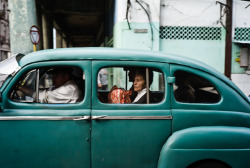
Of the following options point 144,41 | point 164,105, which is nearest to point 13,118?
point 164,105

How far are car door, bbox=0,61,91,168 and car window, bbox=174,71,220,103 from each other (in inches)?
40.3

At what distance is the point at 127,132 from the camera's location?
209 centimetres

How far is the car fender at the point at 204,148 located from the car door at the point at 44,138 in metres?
0.84

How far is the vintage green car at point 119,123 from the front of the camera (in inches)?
80.4

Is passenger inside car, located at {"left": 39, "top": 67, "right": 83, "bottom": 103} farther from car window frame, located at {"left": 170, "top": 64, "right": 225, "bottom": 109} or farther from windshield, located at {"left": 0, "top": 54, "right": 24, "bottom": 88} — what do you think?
car window frame, located at {"left": 170, "top": 64, "right": 225, "bottom": 109}

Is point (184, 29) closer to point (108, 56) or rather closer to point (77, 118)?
point (108, 56)

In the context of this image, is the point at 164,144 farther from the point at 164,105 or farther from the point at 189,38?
the point at 189,38

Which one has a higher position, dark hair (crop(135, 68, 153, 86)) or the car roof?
the car roof

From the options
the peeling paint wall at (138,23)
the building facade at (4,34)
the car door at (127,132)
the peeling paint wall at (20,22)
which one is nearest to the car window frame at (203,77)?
the car door at (127,132)

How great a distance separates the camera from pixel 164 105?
217 centimetres

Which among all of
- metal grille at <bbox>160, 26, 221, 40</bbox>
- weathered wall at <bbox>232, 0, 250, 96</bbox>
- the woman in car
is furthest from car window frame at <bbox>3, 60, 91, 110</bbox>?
weathered wall at <bbox>232, 0, 250, 96</bbox>

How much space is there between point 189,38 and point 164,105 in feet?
19.7

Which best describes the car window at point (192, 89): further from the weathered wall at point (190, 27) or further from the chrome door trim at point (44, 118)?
the weathered wall at point (190, 27)

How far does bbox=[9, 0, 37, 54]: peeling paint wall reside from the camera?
725 centimetres
